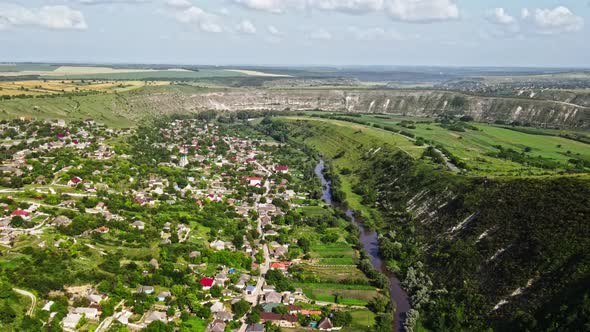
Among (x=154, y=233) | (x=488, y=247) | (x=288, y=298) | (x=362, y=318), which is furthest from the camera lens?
(x=154, y=233)

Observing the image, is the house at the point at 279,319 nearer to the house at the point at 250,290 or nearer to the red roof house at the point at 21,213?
the house at the point at 250,290

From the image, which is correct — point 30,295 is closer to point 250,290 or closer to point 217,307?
point 217,307

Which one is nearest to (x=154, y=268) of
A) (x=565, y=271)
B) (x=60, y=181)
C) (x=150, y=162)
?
(x=60, y=181)

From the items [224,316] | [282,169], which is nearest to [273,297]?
[224,316]

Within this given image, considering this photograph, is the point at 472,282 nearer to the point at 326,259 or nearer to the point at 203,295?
the point at 326,259

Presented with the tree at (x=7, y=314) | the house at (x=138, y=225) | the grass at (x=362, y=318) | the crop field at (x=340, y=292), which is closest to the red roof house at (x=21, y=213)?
the house at (x=138, y=225)

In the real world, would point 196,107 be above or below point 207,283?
above

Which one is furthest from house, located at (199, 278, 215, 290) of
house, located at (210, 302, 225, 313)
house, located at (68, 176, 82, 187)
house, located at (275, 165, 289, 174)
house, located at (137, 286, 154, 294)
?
house, located at (275, 165, 289, 174)
